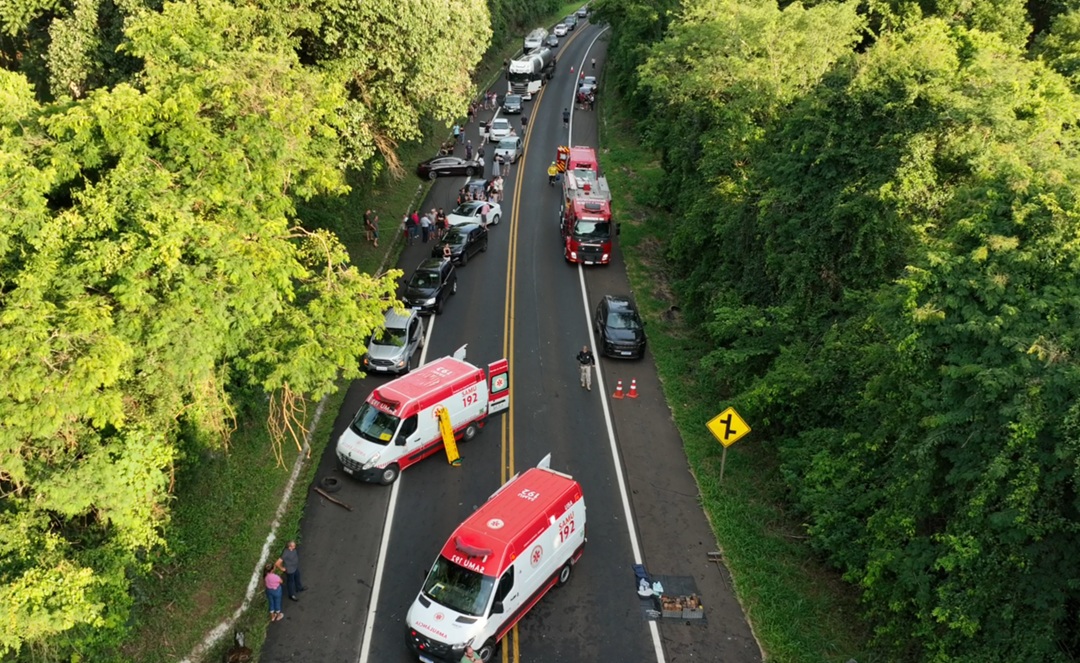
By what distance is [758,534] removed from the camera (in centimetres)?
1855

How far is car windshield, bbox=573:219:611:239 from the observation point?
34469 millimetres

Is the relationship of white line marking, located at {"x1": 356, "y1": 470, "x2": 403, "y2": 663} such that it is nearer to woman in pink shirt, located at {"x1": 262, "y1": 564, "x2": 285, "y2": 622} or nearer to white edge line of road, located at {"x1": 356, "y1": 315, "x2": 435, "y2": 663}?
white edge line of road, located at {"x1": 356, "y1": 315, "x2": 435, "y2": 663}

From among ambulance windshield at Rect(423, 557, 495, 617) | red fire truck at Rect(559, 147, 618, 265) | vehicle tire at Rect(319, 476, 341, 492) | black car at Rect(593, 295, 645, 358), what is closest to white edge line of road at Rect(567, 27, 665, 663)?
black car at Rect(593, 295, 645, 358)

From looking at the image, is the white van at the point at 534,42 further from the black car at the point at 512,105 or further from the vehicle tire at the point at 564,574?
the vehicle tire at the point at 564,574

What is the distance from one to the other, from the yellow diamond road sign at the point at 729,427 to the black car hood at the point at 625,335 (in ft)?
24.9

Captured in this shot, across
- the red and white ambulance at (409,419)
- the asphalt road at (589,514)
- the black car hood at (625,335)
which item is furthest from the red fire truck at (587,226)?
the red and white ambulance at (409,419)

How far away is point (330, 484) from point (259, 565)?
3172mm

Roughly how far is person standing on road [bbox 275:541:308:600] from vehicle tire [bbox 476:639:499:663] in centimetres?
448

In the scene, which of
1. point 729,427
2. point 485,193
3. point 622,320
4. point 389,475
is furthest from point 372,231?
point 729,427

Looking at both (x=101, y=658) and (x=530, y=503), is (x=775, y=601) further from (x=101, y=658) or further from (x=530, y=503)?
(x=101, y=658)

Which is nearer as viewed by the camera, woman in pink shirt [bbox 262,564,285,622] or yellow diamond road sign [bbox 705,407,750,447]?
woman in pink shirt [bbox 262,564,285,622]

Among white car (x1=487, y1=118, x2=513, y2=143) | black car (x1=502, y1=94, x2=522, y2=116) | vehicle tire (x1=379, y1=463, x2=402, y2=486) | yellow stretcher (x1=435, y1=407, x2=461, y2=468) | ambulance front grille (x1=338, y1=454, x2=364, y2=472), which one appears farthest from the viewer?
black car (x1=502, y1=94, x2=522, y2=116)

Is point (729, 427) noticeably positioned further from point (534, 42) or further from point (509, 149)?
point (534, 42)

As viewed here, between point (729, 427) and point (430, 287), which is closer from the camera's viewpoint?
point (729, 427)
